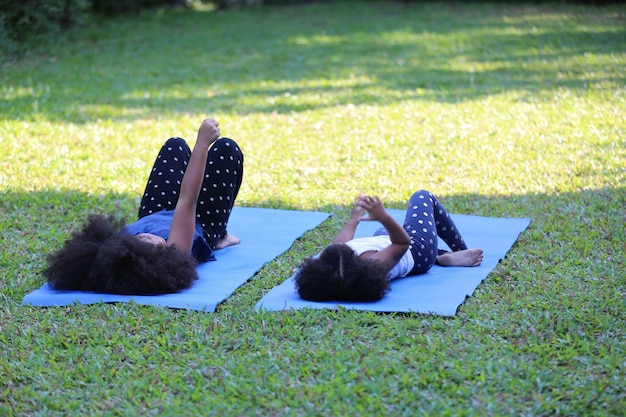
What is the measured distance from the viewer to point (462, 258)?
4.47 m

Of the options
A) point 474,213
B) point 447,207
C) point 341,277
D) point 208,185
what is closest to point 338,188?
point 447,207

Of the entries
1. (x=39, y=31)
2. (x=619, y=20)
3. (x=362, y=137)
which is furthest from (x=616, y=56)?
(x=39, y=31)

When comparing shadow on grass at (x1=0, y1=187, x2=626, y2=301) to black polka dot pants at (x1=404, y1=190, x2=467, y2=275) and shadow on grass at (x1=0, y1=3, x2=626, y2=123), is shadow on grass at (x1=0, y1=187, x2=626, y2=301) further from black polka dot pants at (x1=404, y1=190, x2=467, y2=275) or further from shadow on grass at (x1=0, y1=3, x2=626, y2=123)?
shadow on grass at (x1=0, y1=3, x2=626, y2=123)

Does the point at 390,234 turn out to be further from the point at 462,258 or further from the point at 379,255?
the point at 462,258

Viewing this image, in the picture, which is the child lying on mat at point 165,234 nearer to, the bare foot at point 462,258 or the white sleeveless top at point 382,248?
the white sleeveless top at point 382,248

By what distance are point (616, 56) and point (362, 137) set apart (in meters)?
5.08

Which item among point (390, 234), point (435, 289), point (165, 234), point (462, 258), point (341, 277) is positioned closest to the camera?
point (341, 277)

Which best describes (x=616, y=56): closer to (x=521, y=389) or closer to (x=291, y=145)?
(x=291, y=145)

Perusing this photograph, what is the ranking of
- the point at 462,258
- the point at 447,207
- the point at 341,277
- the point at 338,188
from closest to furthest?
the point at 341,277 → the point at 462,258 → the point at 447,207 → the point at 338,188

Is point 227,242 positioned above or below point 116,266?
below

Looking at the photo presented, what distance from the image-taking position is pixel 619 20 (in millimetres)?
13695

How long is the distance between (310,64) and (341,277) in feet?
25.1

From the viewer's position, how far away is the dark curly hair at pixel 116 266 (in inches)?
154

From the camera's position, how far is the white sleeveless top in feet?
13.5
